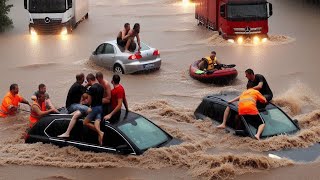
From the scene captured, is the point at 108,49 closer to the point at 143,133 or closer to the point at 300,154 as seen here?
the point at 143,133

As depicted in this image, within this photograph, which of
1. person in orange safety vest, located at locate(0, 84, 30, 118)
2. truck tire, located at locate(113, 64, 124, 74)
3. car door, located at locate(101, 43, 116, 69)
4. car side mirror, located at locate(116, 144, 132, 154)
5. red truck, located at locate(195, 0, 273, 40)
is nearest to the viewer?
car side mirror, located at locate(116, 144, 132, 154)

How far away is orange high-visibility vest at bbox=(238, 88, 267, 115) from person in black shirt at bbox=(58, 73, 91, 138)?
2.94 m

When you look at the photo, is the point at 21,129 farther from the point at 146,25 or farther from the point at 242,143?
the point at 146,25

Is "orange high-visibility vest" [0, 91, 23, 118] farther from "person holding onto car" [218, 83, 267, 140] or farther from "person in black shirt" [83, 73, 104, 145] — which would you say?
"person holding onto car" [218, 83, 267, 140]

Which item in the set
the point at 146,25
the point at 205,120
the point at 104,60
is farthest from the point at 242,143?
the point at 146,25

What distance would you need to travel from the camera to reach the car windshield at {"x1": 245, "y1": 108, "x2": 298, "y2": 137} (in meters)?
11.7

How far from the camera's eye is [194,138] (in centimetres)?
1216

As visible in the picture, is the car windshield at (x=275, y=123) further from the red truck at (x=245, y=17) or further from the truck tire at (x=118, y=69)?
the red truck at (x=245, y=17)

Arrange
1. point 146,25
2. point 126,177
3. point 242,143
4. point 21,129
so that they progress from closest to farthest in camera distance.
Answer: point 126,177, point 242,143, point 21,129, point 146,25

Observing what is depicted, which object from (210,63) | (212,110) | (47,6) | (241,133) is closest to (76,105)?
(212,110)

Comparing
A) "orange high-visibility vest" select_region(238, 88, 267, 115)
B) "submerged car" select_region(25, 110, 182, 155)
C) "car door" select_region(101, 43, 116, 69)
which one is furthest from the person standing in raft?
"submerged car" select_region(25, 110, 182, 155)

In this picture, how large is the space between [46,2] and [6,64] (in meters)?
6.65

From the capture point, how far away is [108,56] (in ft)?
68.1

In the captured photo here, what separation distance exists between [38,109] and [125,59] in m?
7.79
